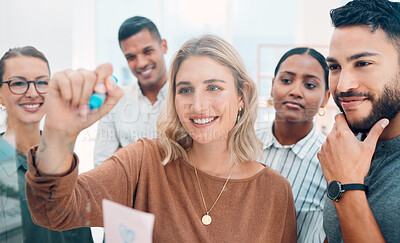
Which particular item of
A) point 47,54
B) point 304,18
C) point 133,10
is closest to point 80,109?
point 47,54

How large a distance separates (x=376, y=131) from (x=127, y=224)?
1.91 feet

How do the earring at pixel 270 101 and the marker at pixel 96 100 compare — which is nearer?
the marker at pixel 96 100

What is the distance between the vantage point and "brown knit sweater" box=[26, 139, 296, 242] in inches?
27.8

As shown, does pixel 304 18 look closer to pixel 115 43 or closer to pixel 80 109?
pixel 115 43

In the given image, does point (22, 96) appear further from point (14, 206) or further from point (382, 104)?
point (382, 104)

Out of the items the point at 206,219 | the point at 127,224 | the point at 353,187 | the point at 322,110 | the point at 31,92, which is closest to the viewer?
the point at 127,224

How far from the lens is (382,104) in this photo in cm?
73

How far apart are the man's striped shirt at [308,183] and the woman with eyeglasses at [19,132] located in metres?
0.63

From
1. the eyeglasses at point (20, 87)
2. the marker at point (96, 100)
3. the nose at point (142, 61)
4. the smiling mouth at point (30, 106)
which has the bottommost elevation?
the smiling mouth at point (30, 106)

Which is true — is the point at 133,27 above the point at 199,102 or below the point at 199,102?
above

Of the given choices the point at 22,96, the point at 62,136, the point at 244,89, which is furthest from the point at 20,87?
the point at 244,89

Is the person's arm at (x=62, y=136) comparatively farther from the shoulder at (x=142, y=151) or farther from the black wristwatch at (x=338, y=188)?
the black wristwatch at (x=338, y=188)

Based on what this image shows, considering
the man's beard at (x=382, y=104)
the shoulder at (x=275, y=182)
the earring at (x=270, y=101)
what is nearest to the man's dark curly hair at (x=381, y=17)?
the man's beard at (x=382, y=104)

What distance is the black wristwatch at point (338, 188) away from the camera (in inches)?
27.6
